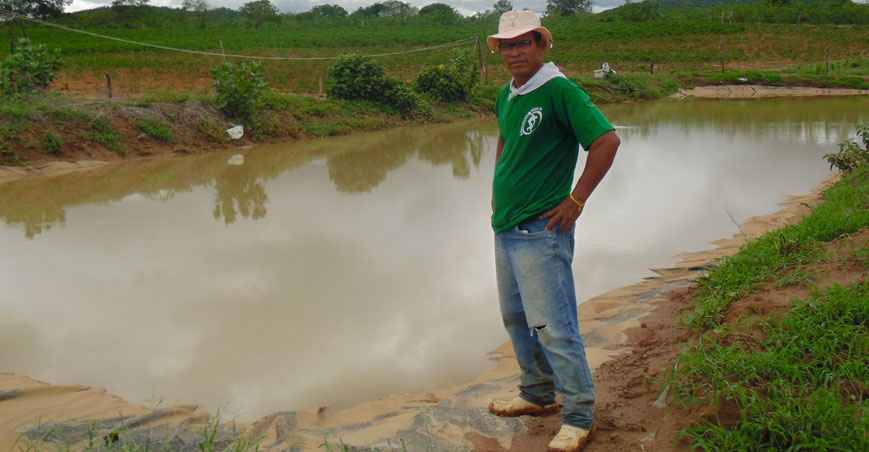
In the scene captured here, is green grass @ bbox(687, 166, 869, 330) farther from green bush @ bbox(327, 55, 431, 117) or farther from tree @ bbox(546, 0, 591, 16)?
tree @ bbox(546, 0, 591, 16)

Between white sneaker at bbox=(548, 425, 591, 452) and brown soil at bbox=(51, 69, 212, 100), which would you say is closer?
white sneaker at bbox=(548, 425, 591, 452)

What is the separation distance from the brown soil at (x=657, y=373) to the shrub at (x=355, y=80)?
1240cm

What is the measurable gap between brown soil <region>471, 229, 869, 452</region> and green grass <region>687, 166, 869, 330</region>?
9 cm

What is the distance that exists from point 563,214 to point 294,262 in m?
3.47

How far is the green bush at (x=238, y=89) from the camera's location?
12.6 metres

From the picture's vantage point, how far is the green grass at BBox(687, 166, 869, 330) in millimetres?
3670

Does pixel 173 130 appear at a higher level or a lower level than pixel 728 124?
higher

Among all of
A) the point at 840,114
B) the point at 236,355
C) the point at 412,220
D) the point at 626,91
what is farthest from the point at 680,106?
the point at 236,355

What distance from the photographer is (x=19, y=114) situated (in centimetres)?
994

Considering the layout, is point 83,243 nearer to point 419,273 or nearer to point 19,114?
point 419,273

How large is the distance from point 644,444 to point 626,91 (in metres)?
22.3

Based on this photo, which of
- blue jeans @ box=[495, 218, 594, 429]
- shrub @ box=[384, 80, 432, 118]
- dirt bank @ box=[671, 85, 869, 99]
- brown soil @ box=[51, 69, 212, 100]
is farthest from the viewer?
dirt bank @ box=[671, 85, 869, 99]

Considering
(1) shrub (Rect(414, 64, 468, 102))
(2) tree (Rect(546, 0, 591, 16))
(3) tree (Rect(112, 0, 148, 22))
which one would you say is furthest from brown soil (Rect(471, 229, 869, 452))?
(2) tree (Rect(546, 0, 591, 16))

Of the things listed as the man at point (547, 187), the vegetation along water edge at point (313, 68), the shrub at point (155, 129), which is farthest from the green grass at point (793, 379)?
the shrub at point (155, 129)
